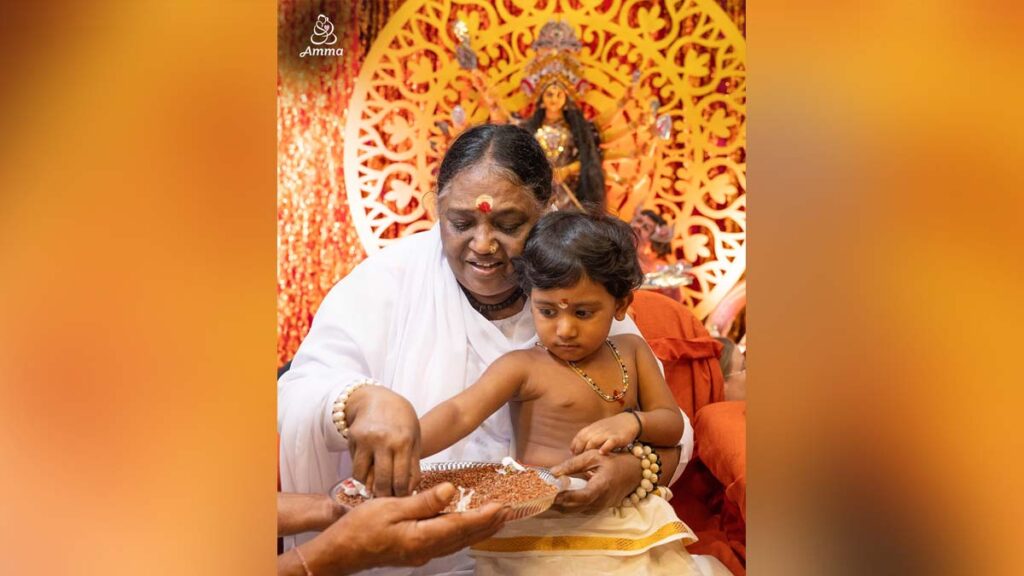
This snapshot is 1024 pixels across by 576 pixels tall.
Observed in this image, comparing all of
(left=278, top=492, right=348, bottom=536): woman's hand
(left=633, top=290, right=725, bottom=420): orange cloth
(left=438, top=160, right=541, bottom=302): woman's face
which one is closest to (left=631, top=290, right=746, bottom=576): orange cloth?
(left=633, top=290, right=725, bottom=420): orange cloth

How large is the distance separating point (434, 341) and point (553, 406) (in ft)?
0.99

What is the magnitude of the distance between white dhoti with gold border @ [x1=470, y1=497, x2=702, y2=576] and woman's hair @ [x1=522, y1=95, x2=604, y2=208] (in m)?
0.70

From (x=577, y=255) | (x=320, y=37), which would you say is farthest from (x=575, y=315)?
(x=320, y=37)

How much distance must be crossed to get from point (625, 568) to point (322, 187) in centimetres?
110

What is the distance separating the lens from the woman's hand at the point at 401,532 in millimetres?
2068

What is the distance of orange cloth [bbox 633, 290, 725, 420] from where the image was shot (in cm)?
228

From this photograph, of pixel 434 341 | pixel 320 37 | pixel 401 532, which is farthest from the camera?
pixel 320 37

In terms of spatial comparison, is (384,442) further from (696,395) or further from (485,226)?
(696,395)

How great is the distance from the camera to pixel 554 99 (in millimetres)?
2332

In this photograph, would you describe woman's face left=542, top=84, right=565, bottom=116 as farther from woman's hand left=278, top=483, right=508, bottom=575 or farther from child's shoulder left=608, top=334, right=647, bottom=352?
woman's hand left=278, top=483, right=508, bottom=575
